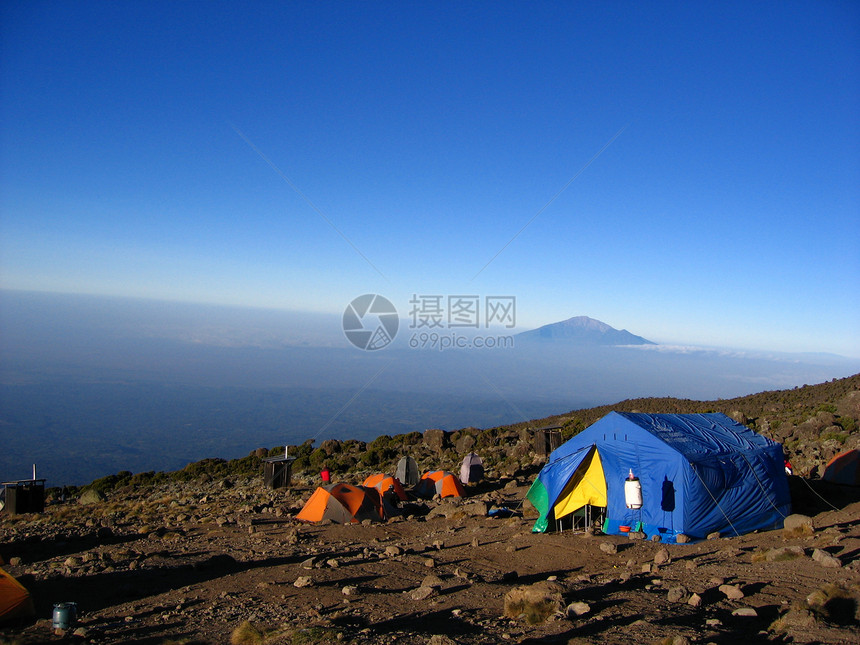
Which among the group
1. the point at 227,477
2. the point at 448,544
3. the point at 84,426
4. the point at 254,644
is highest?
the point at 254,644

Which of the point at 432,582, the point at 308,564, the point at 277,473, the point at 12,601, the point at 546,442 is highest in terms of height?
the point at 12,601

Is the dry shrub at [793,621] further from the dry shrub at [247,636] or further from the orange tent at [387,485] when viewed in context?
the orange tent at [387,485]

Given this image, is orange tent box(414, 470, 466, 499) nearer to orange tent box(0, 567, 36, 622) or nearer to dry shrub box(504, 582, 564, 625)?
dry shrub box(504, 582, 564, 625)

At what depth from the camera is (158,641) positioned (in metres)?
6.04

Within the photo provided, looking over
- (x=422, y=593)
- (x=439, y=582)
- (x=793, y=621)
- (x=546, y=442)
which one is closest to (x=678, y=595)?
(x=793, y=621)

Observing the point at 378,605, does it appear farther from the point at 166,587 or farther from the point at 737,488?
the point at 737,488

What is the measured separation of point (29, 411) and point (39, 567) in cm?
15789

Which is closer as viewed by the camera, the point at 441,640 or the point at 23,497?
the point at 441,640

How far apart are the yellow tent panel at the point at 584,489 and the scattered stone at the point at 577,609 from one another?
559cm

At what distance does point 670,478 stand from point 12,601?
35.0 feet

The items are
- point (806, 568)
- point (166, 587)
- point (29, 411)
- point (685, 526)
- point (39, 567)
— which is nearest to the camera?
point (806, 568)

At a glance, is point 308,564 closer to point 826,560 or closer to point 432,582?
point 432,582

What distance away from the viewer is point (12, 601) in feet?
22.8

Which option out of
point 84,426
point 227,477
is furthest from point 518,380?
point 227,477
